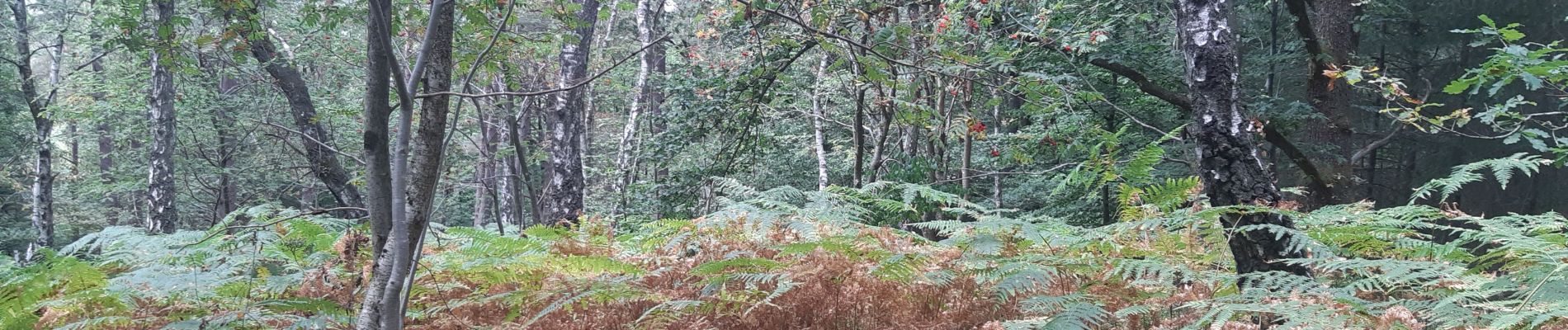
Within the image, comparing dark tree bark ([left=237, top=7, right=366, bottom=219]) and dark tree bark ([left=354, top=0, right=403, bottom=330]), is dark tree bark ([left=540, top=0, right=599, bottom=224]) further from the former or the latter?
dark tree bark ([left=354, top=0, right=403, bottom=330])

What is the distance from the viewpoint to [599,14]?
4871 mm

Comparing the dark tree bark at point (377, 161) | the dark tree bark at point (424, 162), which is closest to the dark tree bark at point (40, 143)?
the dark tree bark at point (424, 162)

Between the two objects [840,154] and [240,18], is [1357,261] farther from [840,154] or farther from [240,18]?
[840,154]

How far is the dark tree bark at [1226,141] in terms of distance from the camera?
8.48 feet


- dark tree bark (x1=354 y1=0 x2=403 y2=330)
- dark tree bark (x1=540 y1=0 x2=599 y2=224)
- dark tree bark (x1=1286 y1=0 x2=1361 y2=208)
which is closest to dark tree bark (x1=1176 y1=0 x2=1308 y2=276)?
dark tree bark (x1=354 y1=0 x2=403 y2=330)

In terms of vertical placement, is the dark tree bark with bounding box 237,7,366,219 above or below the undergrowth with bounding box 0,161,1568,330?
above

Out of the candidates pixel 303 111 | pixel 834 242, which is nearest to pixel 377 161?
pixel 834 242

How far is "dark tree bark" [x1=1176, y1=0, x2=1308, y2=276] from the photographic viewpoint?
8.48 ft

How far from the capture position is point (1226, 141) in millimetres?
2596

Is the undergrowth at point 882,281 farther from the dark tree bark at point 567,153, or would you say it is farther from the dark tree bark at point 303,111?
the dark tree bark at point 567,153

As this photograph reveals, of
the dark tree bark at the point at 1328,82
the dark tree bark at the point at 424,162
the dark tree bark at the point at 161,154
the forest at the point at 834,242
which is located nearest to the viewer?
the dark tree bark at the point at 424,162

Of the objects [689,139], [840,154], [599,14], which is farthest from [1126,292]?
[840,154]

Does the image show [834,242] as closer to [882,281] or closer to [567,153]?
[882,281]

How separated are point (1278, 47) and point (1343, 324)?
1047 centimetres
